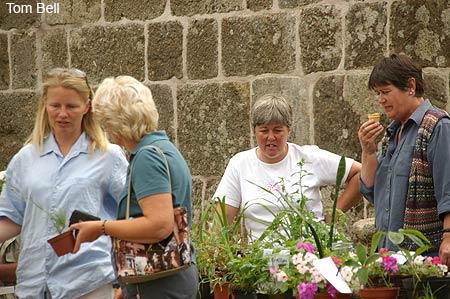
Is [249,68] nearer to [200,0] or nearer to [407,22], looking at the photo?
[200,0]

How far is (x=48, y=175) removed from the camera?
4848mm

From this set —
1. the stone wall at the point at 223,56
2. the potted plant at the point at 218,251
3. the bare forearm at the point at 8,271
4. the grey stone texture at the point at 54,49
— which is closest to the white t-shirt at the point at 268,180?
the potted plant at the point at 218,251

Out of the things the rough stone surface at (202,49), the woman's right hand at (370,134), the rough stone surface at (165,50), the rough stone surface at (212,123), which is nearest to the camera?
the woman's right hand at (370,134)

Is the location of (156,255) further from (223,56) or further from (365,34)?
(223,56)

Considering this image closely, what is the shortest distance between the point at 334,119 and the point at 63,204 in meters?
2.87

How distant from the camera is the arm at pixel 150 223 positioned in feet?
13.7

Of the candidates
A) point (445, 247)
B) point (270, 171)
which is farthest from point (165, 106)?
point (445, 247)

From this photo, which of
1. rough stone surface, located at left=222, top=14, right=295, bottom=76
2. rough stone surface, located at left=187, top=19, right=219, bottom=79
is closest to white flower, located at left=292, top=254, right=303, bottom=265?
rough stone surface, located at left=222, top=14, right=295, bottom=76

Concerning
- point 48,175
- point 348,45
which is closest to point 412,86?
point 48,175

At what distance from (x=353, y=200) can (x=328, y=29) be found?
64.0 inches

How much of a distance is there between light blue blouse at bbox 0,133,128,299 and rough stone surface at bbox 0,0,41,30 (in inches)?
148

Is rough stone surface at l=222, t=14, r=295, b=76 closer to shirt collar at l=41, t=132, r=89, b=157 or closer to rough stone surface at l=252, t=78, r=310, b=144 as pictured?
rough stone surface at l=252, t=78, r=310, b=144

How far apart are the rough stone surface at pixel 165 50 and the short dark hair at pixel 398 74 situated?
116 inches

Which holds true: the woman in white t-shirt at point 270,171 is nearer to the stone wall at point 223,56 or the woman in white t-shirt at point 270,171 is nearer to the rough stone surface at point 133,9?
the stone wall at point 223,56
